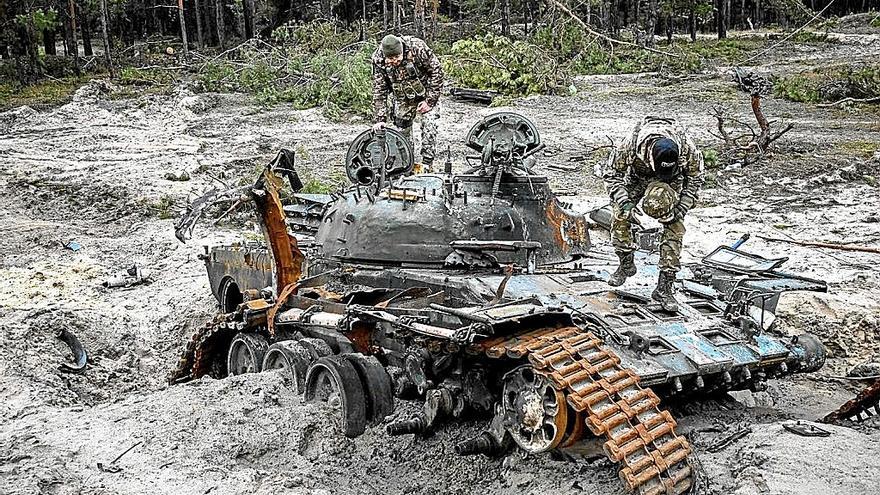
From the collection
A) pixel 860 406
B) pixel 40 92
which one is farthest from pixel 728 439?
pixel 40 92

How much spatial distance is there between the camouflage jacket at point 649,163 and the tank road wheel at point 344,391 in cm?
265

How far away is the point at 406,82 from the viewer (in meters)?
12.2

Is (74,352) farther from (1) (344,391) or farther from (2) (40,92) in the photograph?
(2) (40,92)

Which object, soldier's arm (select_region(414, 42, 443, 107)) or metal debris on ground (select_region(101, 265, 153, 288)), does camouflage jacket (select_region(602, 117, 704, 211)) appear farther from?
metal debris on ground (select_region(101, 265, 153, 288))

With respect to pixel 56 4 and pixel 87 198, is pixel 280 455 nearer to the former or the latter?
pixel 87 198

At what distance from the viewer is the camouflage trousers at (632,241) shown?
762cm

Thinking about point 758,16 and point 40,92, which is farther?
point 758,16

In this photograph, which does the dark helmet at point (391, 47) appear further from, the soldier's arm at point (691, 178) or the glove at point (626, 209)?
the soldier's arm at point (691, 178)

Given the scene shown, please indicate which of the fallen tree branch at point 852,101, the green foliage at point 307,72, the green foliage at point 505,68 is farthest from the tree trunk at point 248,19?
the fallen tree branch at point 852,101

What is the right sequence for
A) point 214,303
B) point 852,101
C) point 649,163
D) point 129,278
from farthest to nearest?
1. point 852,101
2. point 129,278
3. point 214,303
4. point 649,163

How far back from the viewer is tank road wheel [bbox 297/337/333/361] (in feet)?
28.2

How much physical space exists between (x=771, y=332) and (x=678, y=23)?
47.9m

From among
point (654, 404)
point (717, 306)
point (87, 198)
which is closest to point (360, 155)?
point (717, 306)

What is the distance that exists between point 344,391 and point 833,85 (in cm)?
1940
